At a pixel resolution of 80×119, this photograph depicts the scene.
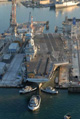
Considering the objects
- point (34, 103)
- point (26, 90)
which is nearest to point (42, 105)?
point (34, 103)

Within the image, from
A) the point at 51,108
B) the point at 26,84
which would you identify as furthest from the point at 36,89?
the point at 51,108

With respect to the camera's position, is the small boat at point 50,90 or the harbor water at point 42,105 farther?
the small boat at point 50,90

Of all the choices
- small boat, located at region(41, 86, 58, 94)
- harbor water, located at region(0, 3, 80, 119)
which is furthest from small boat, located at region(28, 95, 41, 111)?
small boat, located at region(41, 86, 58, 94)

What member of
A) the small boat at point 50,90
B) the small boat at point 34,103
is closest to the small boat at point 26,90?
the small boat at point 50,90

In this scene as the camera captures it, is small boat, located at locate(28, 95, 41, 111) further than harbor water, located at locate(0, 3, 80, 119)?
Yes

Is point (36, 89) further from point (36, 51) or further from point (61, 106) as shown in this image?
point (36, 51)

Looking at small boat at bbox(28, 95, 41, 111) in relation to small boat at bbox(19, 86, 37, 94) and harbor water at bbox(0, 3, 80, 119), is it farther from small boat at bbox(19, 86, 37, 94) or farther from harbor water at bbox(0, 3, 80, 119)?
small boat at bbox(19, 86, 37, 94)

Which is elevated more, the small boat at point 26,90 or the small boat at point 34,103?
the small boat at point 26,90

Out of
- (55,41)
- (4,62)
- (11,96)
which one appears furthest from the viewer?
(55,41)

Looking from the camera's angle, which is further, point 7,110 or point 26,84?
point 26,84

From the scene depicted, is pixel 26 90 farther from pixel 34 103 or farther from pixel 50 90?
pixel 34 103

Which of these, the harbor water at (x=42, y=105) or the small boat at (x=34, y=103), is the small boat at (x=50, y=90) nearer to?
the harbor water at (x=42, y=105)
